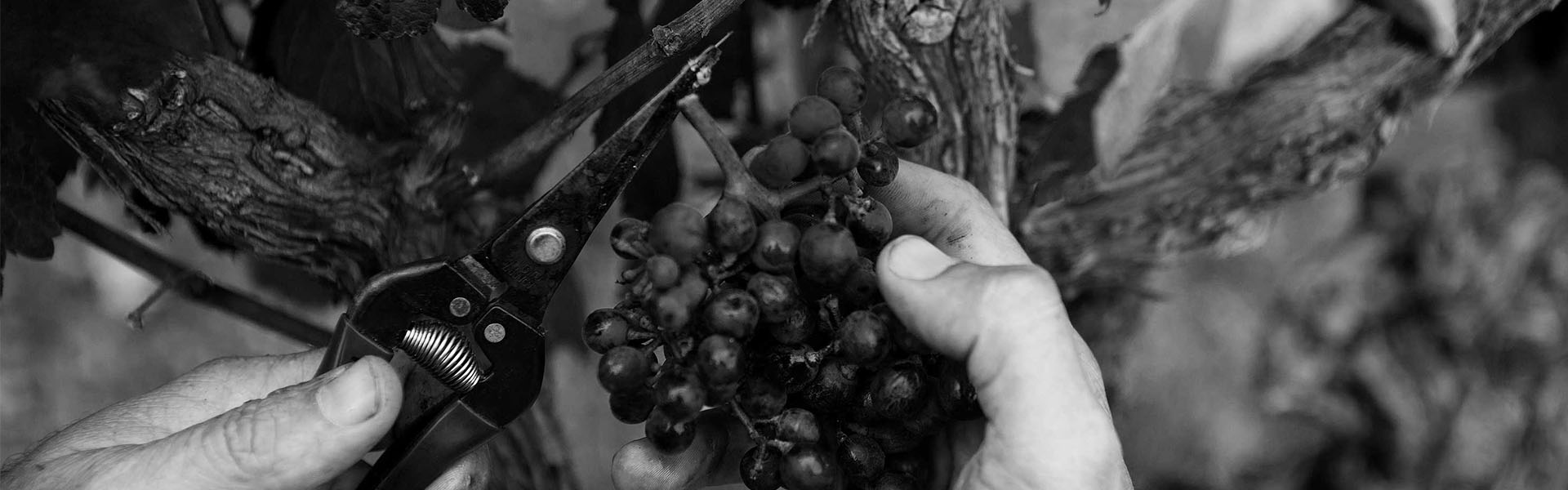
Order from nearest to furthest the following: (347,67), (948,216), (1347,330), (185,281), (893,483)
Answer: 1. (893,483)
2. (948,216)
3. (347,67)
4. (185,281)
5. (1347,330)

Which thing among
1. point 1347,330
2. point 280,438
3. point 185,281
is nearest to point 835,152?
point 280,438

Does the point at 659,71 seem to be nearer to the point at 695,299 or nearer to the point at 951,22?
the point at 951,22

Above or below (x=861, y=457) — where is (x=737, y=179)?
above

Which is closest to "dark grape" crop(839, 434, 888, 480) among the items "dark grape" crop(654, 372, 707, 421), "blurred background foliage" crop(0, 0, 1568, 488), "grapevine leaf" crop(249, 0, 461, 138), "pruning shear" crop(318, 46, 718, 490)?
"dark grape" crop(654, 372, 707, 421)

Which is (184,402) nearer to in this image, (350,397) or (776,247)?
(350,397)

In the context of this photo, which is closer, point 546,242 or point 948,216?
point 546,242

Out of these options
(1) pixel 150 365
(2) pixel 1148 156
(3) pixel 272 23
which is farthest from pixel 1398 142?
(1) pixel 150 365

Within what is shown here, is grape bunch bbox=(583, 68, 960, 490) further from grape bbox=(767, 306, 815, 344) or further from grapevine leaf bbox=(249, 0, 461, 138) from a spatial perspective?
grapevine leaf bbox=(249, 0, 461, 138)
